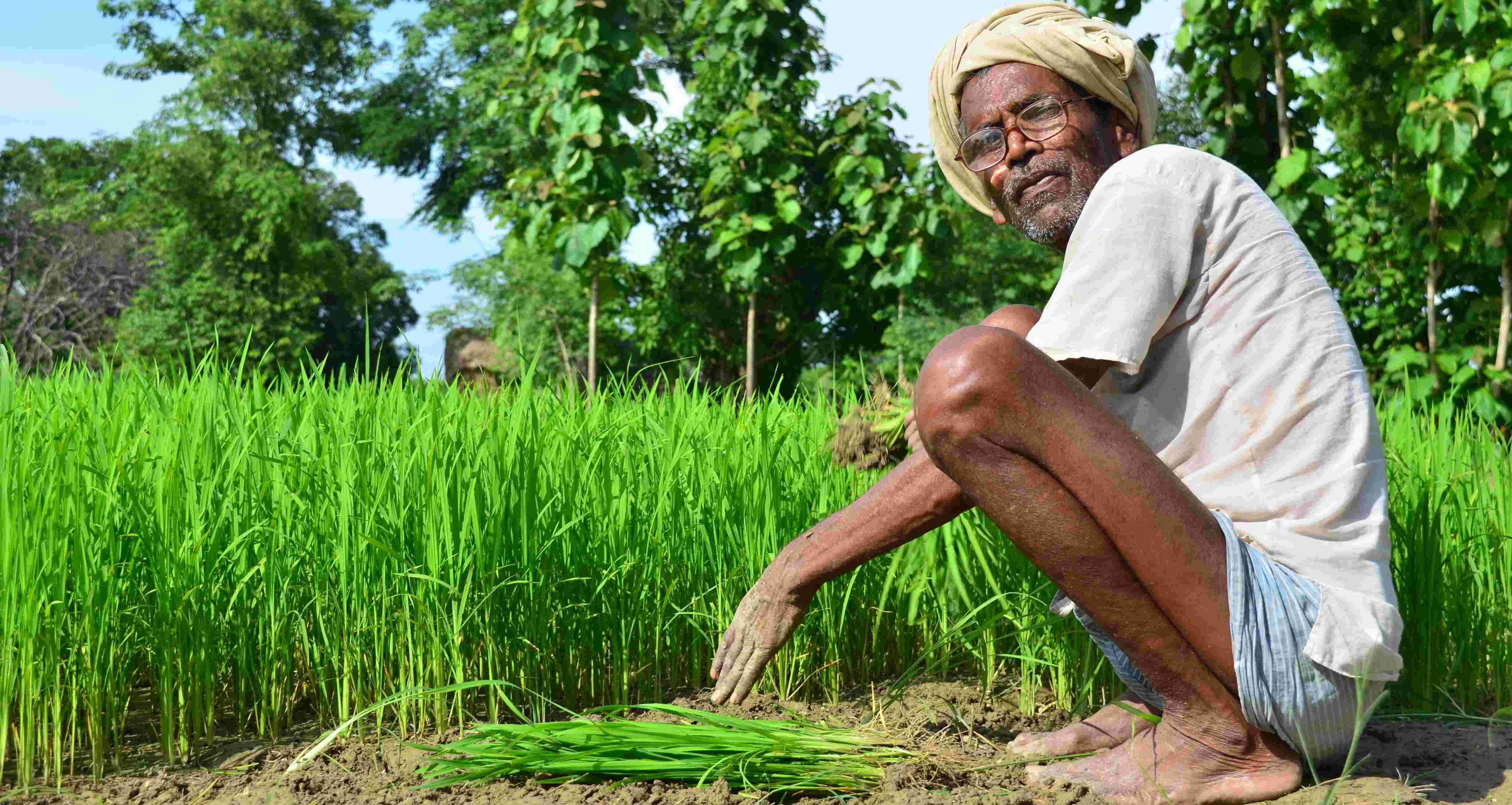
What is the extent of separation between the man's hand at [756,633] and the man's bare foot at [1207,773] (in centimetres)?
54

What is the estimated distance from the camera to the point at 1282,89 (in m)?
5.05

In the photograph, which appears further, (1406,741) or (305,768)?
(1406,741)

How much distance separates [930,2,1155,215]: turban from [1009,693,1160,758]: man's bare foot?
958 mm

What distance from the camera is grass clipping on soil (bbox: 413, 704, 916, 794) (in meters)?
1.73

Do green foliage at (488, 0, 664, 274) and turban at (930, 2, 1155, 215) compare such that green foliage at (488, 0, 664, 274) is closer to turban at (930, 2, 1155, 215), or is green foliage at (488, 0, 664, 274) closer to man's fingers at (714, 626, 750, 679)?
turban at (930, 2, 1155, 215)

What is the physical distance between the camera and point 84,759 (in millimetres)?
1988

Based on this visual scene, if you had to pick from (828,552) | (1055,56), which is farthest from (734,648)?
(1055,56)

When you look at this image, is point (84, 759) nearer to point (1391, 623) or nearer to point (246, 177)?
point (1391, 623)

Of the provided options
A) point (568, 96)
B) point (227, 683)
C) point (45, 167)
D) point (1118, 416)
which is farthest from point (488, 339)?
point (45, 167)

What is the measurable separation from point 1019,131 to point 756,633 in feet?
3.10

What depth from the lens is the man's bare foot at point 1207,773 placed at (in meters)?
1.65

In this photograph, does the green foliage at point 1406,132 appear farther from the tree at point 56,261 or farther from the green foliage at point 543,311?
the tree at point 56,261

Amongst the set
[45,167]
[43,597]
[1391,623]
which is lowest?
[1391,623]

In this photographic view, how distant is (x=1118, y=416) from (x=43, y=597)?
5.52 ft
